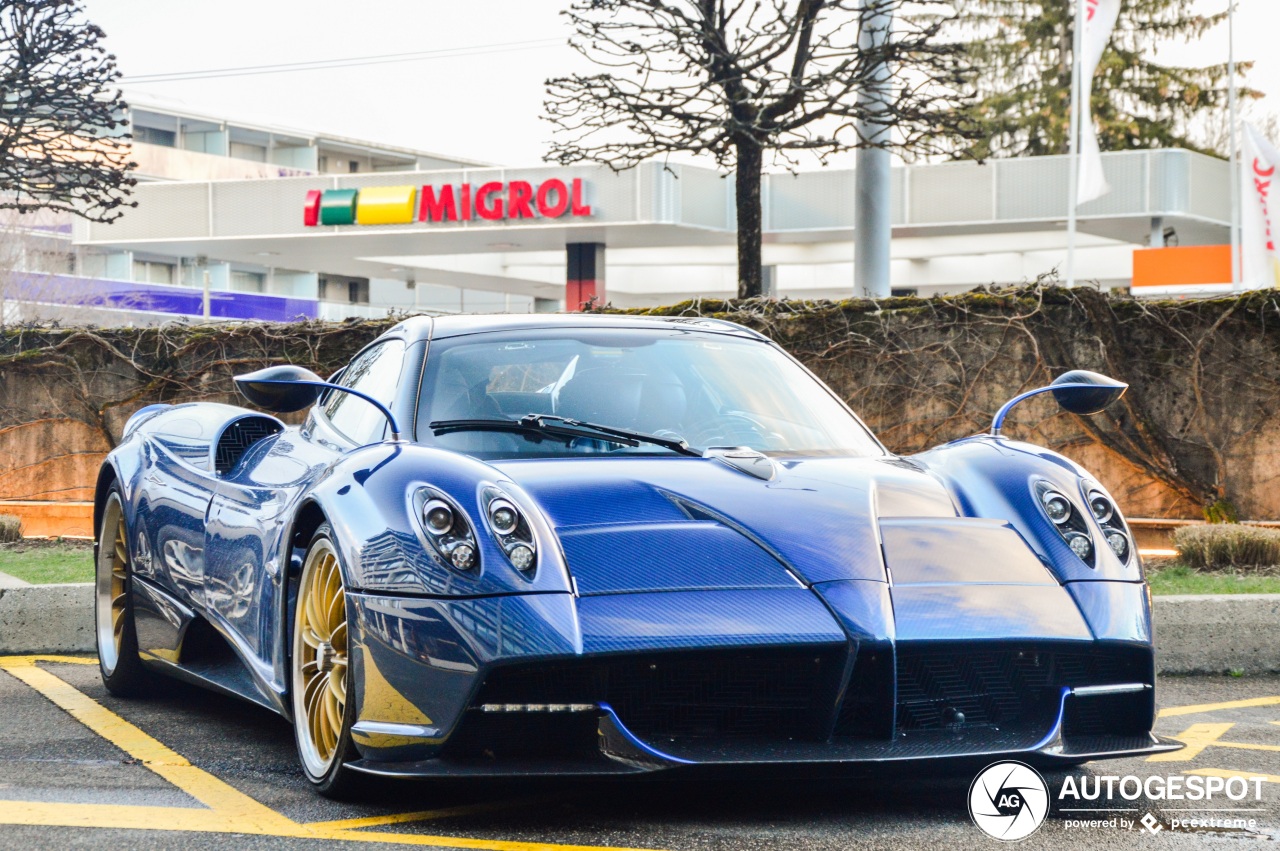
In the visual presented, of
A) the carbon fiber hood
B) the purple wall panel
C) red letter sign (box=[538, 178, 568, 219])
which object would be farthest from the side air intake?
the purple wall panel

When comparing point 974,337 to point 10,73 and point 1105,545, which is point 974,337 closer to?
point 1105,545

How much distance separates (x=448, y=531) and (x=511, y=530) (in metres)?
0.14

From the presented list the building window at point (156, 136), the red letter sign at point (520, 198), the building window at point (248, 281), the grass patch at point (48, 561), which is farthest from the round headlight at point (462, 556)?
the building window at point (156, 136)

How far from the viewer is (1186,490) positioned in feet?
34.0

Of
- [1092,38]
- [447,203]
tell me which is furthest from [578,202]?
[1092,38]

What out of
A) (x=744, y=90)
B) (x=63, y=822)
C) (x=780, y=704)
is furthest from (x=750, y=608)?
(x=744, y=90)

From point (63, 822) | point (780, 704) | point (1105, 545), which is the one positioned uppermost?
point (1105, 545)

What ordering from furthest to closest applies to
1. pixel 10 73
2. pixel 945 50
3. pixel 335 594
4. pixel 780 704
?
1. pixel 10 73
2. pixel 945 50
3. pixel 335 594
4. pixel 780 704

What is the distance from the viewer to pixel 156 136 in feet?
231

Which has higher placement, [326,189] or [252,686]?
[326,189]

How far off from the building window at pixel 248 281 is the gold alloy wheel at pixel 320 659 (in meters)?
67.2

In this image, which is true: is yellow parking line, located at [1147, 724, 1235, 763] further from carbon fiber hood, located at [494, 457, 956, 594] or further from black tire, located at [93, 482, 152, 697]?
black tire, located at [93, 482, 152, 697]

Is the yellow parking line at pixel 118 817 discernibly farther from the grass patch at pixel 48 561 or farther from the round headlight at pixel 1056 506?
the grass patch at pixel 48 561

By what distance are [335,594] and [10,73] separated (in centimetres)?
1274
